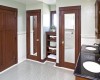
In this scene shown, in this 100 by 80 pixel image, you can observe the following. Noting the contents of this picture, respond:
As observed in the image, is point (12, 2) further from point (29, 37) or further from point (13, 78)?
point (13, 78)

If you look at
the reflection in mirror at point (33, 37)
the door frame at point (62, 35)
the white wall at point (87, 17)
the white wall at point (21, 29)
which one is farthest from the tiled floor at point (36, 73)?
the white wall at point (87, 17)

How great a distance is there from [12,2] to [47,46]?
2.27 m

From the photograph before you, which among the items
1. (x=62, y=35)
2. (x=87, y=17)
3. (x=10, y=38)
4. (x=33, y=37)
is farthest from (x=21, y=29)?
(x=87, y=17)

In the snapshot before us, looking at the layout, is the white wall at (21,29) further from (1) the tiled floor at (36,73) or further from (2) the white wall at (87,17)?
(2) the white wall at (87,17)

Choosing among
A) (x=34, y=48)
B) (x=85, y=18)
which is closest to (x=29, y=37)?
(x=34, y=48)

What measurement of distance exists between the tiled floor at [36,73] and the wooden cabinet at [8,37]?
1.16 feet

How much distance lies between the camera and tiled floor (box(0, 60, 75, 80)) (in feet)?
11.2

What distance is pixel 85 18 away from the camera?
372 cm

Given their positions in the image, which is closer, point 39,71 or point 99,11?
point 99,11

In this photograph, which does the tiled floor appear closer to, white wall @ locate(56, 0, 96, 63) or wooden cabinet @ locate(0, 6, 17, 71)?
wooden cabinet @ locate(0, 6, 17, 71)

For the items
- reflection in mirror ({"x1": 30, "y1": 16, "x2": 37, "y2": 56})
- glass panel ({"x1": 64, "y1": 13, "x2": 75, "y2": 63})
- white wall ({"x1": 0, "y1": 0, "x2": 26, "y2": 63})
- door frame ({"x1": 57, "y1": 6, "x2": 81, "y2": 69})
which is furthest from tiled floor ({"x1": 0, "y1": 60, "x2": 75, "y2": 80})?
reflection in mirror ({"x1": 30, "y1": 16, "x2": 37, "y2": 56})

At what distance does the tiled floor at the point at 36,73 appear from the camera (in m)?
3.41

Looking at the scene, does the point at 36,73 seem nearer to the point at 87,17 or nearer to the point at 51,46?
the point at 51,46

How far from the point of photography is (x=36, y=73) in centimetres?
374
